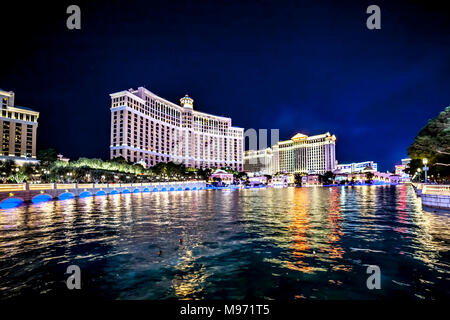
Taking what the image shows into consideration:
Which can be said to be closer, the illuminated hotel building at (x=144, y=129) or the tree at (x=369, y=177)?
the illuminated hotel building at (x=144, y=129)

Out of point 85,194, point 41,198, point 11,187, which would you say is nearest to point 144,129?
point 85,194

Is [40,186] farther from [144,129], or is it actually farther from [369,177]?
[369,177]

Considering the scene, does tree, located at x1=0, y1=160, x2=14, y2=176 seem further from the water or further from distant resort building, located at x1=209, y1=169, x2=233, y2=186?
distant resort building, located at x1=209, y1=169, x2=233, y2=186

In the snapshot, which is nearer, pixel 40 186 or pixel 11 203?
pixel 11 203

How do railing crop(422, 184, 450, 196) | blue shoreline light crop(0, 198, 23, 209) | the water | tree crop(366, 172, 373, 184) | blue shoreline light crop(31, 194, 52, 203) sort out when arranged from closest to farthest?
the water → railing crop(422, 184, 450, 196) → blue shoreline light crop(0, 198, 23, 209) → blue shoreline light crop(31, 194, 52, 203) → tree crop(366, 172, 373, 184)

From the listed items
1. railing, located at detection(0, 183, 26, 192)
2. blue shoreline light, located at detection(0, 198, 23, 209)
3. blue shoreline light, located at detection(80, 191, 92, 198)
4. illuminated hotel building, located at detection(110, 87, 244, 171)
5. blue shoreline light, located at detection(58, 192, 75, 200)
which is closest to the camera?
railing, located at detection(0, 183, 26, 192)

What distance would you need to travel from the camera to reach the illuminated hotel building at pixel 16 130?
12531 cm

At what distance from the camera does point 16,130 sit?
131 m

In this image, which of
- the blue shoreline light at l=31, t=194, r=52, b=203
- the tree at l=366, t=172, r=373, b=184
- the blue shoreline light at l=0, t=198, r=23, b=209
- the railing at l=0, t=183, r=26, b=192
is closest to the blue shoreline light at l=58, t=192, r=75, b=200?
the blue shoreline light at l=31, t=194, r=52, b=203

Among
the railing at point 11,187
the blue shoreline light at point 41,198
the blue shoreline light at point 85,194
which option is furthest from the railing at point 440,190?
the blue shoreline light at point 85,194

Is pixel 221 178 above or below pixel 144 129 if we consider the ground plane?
below

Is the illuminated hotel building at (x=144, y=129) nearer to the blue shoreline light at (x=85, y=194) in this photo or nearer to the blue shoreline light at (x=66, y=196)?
the blue shoreline light at (x=85, y=194)

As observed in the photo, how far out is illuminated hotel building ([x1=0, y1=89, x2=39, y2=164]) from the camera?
125312 mm
